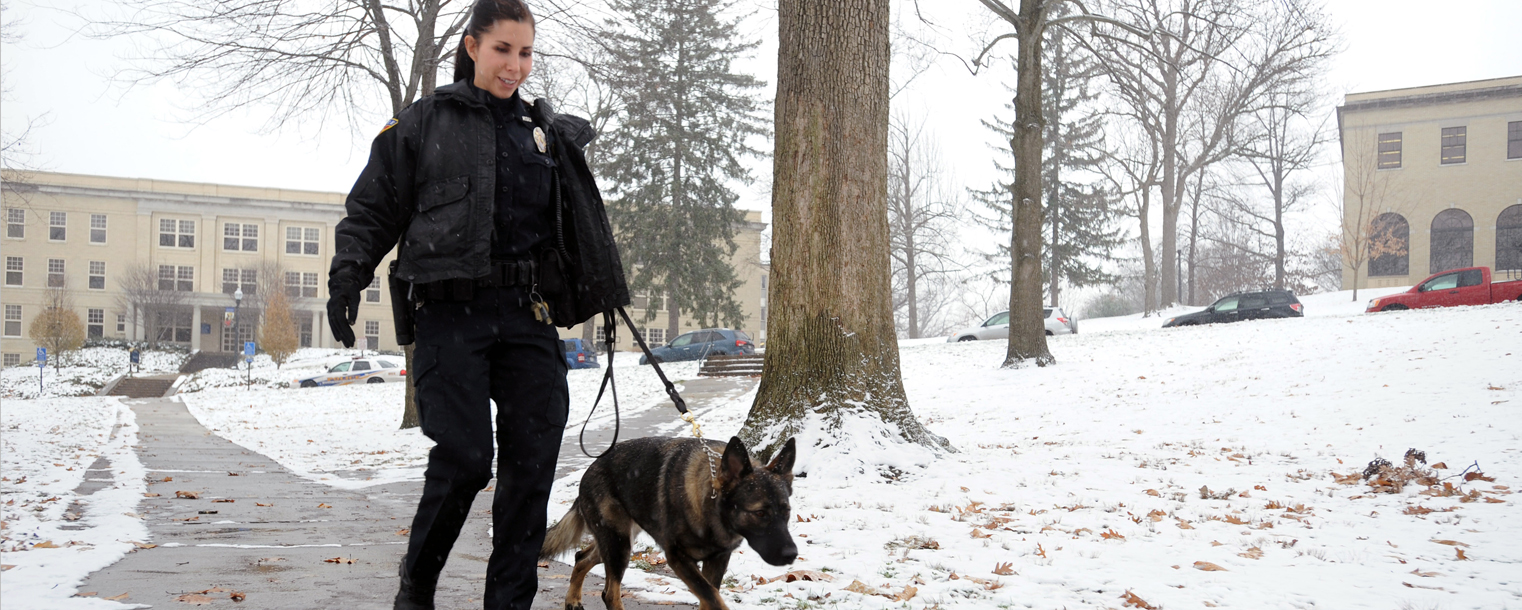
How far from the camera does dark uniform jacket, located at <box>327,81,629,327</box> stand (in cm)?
285

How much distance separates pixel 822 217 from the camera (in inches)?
273

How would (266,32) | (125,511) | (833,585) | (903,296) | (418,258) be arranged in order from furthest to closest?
(903,296) < (266,32) < (125,511) < (833,585) < (418,258)

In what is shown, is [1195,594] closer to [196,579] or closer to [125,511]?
[196,579]

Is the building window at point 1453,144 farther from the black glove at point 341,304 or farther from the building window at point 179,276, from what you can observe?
the building window at point 179,276

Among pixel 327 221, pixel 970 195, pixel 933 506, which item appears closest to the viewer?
pixel 933 506

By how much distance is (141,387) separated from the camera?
121 ft

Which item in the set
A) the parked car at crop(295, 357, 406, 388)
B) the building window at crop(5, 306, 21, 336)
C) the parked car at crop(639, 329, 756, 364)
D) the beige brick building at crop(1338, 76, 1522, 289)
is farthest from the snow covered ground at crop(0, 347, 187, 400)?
the beige brick building at crop(1338, 76, 1522, 289)

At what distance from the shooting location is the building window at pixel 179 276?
58.0m

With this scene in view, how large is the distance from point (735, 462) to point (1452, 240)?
4944 cm

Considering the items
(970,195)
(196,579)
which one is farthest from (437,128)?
(970,195)

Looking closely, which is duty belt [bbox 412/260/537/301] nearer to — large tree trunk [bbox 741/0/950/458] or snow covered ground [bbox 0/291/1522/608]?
snow covered ground [bbox 0/291/1522/608]

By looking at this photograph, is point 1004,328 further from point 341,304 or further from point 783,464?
point 341,304

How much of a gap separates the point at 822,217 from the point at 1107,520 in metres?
3.03

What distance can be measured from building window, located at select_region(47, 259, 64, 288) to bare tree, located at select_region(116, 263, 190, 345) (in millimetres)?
3196
